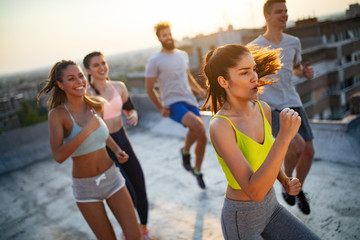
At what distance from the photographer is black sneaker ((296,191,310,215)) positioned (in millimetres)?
3001

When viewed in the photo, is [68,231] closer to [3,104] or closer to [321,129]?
[321,129]

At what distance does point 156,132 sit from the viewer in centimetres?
826

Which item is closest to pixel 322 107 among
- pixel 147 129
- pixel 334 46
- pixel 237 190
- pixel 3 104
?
pixel 334 46

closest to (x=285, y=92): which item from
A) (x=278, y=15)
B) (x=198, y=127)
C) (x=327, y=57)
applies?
(x=278, y=15)

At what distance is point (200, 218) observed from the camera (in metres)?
3.55

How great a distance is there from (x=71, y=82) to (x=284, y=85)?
225 cm

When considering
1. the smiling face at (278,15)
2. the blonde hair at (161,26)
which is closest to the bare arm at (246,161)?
the smiling face at (278,15)

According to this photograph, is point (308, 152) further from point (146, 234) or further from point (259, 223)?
point (146, 234)

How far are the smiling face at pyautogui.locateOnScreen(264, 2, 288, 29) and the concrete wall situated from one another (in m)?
2.29

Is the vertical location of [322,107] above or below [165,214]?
below

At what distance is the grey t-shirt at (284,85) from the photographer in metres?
3.11

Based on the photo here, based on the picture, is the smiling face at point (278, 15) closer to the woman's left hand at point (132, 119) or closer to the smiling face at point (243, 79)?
the smiling face at point (243, 79)

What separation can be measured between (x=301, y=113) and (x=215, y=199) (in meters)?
1.66

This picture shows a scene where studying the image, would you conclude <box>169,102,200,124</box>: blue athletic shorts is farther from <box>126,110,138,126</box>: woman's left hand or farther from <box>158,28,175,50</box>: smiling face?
<box>158,28,175,50</box>: smiling face
